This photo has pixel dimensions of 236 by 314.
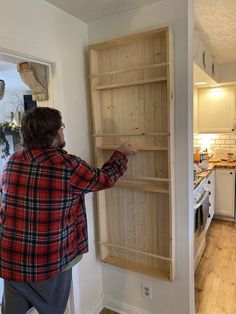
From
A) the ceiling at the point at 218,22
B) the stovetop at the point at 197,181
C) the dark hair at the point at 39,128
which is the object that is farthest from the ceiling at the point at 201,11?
the stovetop at the point at 197,181

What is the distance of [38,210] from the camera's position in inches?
46.6

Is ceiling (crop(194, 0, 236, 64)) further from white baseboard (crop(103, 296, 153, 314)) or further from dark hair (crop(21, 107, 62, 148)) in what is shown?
white baseboard (crop(103, 296, 153, 314))

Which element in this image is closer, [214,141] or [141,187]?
[141,187]

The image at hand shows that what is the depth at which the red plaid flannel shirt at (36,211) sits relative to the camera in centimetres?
118

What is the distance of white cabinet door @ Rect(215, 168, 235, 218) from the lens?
12.1 ft

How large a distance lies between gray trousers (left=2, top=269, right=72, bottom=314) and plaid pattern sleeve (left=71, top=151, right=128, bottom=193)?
497 millimetres

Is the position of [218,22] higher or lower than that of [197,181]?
higher

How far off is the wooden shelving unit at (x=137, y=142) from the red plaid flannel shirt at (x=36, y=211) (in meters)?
0.67

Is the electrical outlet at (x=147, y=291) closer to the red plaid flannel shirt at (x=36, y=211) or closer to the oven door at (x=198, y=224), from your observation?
the oven door at (x=198, y=224)

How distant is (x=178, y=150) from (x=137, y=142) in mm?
308

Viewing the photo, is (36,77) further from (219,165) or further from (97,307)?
(219,165)

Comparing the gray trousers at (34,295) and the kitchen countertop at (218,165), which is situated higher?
the kitchen countertop at (218,165)

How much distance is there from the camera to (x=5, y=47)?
4.39 ft

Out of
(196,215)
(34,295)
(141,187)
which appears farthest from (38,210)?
(196,215)
